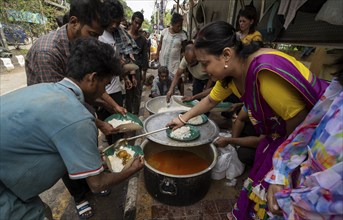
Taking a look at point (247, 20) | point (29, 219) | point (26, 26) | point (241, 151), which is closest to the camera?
point (29, 219)

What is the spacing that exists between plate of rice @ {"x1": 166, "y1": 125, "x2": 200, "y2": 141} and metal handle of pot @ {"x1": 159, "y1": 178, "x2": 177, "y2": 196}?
19.1 inches

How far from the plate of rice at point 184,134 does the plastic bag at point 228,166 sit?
605 millimetres

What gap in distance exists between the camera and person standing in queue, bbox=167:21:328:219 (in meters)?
1.30

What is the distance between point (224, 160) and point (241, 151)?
10.5 inches

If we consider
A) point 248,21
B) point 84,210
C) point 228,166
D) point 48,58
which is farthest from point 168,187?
point 248,21

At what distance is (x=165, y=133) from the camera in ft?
8.75

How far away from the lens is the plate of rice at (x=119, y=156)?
6.75 feet

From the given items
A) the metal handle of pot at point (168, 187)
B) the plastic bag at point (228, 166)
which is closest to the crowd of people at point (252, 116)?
the metal handle of pot at point (168, 187)

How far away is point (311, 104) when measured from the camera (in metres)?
1.30

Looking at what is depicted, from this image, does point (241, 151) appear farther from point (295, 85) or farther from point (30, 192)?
point (30, 192)

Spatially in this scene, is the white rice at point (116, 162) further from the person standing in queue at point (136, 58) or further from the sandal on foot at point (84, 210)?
the person standing in queue at point (136, 58)

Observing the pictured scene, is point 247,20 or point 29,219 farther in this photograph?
point 247,20

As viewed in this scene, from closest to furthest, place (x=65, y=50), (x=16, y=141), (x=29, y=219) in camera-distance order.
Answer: (x=16, y=141), (x=29, y=219), (x=65, y=50)

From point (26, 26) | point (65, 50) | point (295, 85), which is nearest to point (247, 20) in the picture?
point (295, 85)
